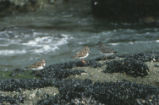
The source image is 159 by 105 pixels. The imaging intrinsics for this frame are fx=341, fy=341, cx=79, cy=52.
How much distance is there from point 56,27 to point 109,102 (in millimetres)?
20508

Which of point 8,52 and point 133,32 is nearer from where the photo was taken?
point 8,52

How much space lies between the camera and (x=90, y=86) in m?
10.2

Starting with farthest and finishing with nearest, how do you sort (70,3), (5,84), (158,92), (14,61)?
(70,3)
(14,61)
(5,84)
(158,92)

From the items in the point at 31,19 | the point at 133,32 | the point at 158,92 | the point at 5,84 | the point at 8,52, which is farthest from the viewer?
the point at 31,19

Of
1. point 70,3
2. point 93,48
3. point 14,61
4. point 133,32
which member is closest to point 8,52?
point 14,61

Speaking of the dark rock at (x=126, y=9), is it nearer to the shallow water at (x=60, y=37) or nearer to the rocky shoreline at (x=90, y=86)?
the shallow water at (x=60, y=37)

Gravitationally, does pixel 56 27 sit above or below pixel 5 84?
below

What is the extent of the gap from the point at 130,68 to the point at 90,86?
2820 mm

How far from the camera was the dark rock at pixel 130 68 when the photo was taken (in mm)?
12242

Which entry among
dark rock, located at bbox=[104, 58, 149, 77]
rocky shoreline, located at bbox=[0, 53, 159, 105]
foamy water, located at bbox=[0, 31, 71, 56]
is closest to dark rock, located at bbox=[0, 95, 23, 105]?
rocky shoreline, located at bbox=[0, 53, 159, 105]

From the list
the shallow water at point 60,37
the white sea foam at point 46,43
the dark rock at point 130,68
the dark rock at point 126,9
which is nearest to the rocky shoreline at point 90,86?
the dark rock at point 130,68

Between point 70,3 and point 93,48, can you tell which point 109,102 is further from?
point 70,3

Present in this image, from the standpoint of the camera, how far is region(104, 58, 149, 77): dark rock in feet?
40.2

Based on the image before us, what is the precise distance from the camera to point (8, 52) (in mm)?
21438
